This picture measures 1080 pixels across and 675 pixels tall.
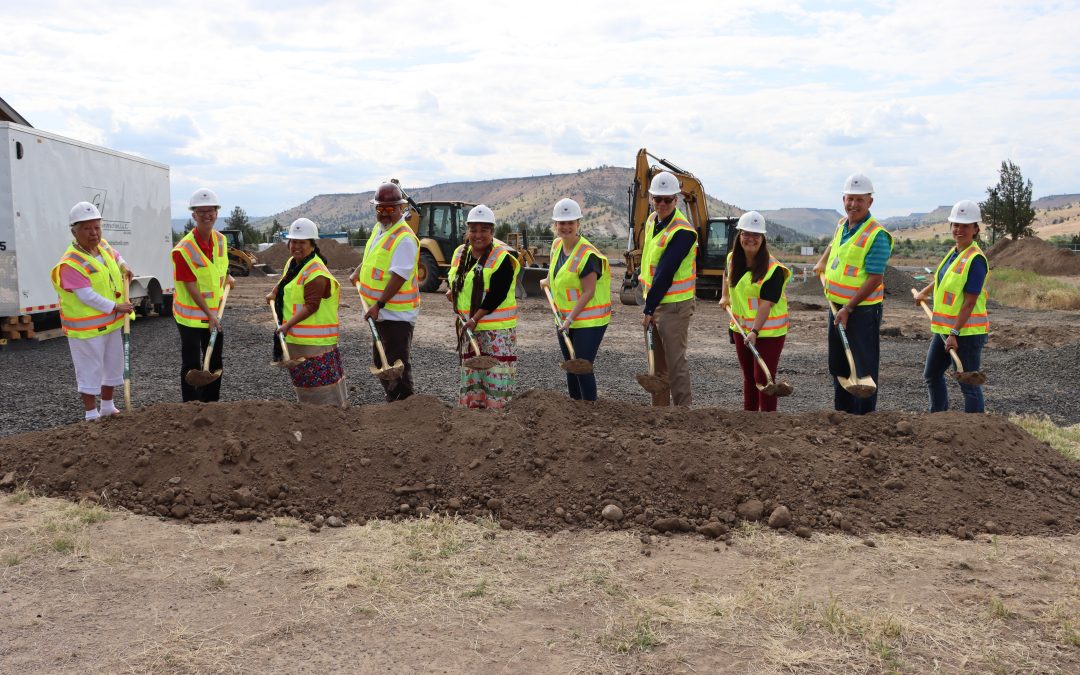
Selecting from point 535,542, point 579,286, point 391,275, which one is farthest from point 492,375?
point 535,542

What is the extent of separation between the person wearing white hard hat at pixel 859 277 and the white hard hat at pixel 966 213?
64cm

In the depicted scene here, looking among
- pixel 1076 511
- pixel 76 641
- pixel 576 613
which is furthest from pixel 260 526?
pixel 1076 511

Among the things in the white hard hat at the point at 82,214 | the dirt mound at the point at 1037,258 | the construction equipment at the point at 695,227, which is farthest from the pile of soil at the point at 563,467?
the dirt mound at the point at 1037,258

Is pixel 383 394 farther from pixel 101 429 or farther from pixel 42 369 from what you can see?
pixel 42 369

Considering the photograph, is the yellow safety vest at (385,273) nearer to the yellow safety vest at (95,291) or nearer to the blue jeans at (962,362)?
the yellow safety vest at (95,291)

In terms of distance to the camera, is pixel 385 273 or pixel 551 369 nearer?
pixel 385 273

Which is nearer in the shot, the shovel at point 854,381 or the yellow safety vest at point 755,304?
the shovel at point 854,381

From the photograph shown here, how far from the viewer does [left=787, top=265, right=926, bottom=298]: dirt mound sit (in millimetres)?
20812

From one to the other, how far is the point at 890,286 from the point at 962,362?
53.2 ft

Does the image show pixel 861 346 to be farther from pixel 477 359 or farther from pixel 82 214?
pixel 82 214

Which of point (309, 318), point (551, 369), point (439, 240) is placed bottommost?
point (551, 369)

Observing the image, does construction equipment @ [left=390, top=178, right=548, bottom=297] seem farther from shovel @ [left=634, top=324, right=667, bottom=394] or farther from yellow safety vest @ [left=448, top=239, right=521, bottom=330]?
yellow safety vest @ [left=448, top=239, right=521, bottom=330]

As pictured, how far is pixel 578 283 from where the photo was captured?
579 centimetres

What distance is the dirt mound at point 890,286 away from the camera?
68.3 ft
